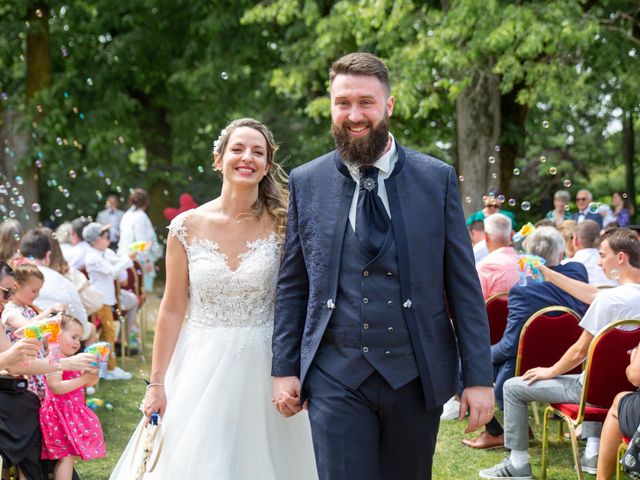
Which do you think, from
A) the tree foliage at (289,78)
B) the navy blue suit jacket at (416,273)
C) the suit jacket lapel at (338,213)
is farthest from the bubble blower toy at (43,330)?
the tree foliage at (289,78)

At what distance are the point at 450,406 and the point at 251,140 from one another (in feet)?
15.0

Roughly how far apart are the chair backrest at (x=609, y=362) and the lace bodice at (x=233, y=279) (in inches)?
77.0

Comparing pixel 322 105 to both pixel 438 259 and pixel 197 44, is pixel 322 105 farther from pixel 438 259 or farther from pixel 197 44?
pixel 438 259

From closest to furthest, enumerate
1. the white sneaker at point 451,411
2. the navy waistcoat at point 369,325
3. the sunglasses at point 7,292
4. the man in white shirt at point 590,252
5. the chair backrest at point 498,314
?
the navy waistcoat at point 369,325, the sunglasses at point 7,292, the chair backrest at point 498,314, the white sneaker at point 451,411, the man in white shirt at point 590,252

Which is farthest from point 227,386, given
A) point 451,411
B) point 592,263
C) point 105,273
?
point 105,273

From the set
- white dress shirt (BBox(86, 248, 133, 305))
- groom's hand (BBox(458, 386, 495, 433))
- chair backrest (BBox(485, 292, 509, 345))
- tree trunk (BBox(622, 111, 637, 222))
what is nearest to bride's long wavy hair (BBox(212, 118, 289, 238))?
groom's hand (BBox(458, 386, 495, 433))

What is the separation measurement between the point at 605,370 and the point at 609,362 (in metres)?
0.07

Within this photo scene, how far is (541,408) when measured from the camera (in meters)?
8.41

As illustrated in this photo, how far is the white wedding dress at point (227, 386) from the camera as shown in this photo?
430cm

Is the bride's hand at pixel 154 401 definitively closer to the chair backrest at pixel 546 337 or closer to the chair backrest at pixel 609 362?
the chair backrest at pixel 609 362

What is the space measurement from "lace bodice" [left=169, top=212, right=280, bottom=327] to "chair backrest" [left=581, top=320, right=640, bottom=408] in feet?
6.42

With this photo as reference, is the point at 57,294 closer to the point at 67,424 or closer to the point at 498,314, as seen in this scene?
the point at 67,424

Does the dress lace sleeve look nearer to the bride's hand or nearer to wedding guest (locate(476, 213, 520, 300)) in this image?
the bride's hand

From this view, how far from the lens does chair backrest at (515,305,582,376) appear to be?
6488 millimetres
